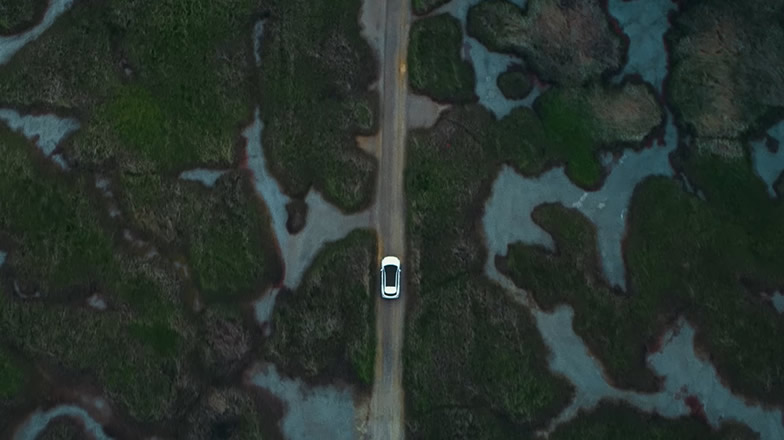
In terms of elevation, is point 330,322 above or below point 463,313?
below

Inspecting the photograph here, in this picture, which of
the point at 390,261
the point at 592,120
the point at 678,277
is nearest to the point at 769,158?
the point at 678,277

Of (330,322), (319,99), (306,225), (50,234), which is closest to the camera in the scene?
(330,322)

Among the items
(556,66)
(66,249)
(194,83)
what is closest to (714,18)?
(556,66)

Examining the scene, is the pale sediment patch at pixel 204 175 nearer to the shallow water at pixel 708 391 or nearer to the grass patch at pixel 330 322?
the grass patch at pixel 330 322

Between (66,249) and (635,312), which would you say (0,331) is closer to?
(66,249)

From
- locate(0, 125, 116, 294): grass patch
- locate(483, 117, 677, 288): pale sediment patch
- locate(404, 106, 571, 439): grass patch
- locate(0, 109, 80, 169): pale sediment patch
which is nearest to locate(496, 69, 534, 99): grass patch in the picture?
locate(404, 106, 571, 439): grass patch

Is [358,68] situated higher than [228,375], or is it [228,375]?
[358,68]

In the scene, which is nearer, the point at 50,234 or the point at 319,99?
the point at 50,234

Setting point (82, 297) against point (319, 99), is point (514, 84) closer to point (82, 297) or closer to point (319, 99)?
point (319, 99)
